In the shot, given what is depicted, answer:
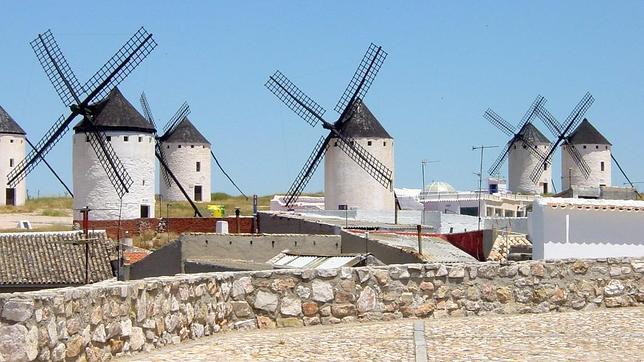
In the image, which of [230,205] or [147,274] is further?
[230,205]

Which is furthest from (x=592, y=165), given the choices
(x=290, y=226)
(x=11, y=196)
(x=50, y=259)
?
(x=50, y=259)

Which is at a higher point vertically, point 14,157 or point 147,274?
point 14,157

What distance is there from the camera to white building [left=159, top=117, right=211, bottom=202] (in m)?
60.8

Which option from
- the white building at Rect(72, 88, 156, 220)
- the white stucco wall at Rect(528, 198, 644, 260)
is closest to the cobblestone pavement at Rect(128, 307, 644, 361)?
the white stucco wall at Rect(528, 198, 644, 260)

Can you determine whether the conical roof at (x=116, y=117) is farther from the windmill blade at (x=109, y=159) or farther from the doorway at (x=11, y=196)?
the doorway at (x=11, y=196)

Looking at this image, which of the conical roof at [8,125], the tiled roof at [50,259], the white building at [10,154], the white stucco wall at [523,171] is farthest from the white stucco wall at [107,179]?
the white stucco wall at [523,171]

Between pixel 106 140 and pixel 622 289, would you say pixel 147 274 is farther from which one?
pixel 106 140

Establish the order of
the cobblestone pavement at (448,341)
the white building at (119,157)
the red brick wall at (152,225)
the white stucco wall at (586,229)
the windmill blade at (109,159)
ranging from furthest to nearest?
the white building at (119,157), the windmill blade at (109,159), the red brick wall at (152,225), the white stucco wall at (586,229), the cobblestone pavement at (448,341)

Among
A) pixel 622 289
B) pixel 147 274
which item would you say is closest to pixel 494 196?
pixel 147 274

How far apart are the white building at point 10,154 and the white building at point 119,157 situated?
18603 mm

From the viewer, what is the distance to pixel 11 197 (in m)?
60.6

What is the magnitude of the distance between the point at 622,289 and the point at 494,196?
1719 inches

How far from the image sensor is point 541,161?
6831 cm

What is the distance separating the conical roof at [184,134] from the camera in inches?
2398
